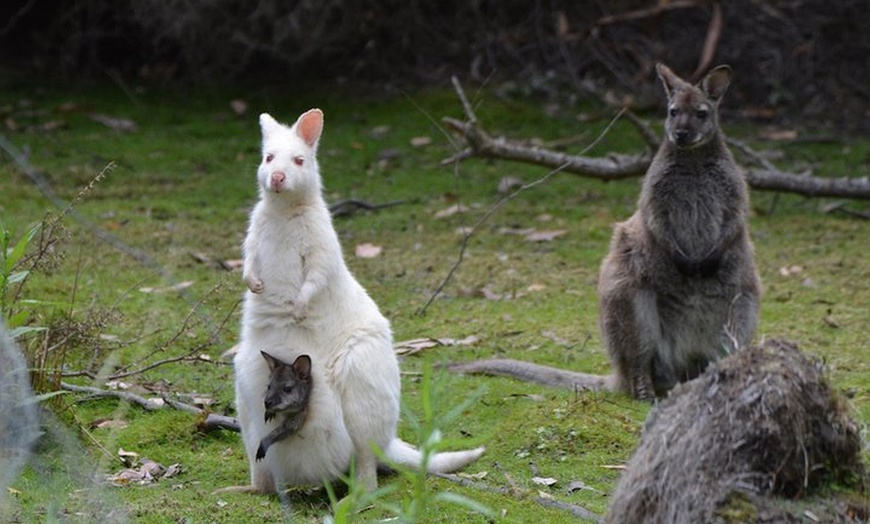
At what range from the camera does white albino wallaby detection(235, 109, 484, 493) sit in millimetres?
4238

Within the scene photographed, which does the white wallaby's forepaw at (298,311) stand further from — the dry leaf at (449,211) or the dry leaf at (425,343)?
the dry leaf at (449,211)

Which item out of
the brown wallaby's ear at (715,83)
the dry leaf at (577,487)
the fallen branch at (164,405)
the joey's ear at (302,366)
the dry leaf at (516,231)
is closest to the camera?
the joey's ear at (302,366)

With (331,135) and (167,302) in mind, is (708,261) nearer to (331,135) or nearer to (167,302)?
(167,302)

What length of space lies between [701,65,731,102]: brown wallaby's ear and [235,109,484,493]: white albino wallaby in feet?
7.25

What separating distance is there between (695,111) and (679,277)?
73 centimetres

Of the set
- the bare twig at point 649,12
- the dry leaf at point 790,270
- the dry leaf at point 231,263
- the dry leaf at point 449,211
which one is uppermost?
the bare twig at point 649,12

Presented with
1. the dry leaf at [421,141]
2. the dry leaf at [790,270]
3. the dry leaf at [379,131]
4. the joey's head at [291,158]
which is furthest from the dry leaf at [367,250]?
the joey's head at [291,158]

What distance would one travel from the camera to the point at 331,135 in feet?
33.4

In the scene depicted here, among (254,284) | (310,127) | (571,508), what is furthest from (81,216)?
(571,508)

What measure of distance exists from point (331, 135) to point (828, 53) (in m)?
3.99

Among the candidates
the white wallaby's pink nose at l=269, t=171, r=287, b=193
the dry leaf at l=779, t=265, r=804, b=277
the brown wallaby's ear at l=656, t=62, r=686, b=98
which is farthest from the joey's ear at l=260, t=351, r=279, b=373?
the dry leaf at l=779, t=265, r=804, b=277

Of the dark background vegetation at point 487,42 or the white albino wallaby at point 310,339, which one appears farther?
the dark background vegetation at point 487,42

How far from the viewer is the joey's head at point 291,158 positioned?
4355 mm

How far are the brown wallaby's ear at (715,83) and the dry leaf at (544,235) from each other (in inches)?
93.7
